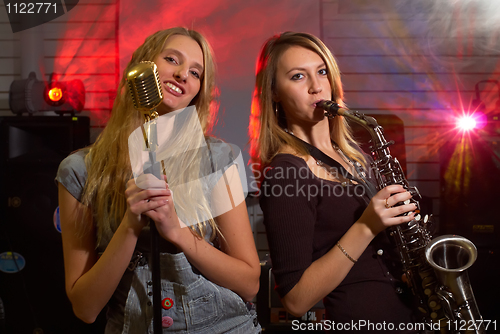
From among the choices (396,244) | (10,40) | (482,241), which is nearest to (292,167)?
(396,244)

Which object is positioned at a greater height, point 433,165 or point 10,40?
point 10,40

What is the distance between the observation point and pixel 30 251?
3.30 m

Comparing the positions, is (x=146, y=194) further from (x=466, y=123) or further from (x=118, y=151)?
(x=466, y=123)

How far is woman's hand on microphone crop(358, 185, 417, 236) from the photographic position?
4.75 feet

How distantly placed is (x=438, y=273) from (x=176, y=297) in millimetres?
1065

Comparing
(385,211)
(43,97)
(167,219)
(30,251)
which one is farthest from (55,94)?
(385,211)

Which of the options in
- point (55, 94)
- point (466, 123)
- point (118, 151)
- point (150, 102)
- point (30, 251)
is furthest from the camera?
point (466, 123)

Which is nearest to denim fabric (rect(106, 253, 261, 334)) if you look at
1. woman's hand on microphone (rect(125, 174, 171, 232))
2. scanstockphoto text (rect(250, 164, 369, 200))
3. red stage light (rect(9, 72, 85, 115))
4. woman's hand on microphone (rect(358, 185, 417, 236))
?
woman's hand on microphone (rect(125, 174, 171, 232))

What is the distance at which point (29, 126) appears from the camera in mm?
3451

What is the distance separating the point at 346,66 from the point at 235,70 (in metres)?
1.23

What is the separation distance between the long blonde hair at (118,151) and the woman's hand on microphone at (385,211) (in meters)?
0.59

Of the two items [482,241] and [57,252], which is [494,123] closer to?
[482,241]

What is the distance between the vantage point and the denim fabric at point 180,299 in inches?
50.4

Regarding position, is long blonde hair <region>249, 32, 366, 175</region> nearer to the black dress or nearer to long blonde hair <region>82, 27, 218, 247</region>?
the black dress
